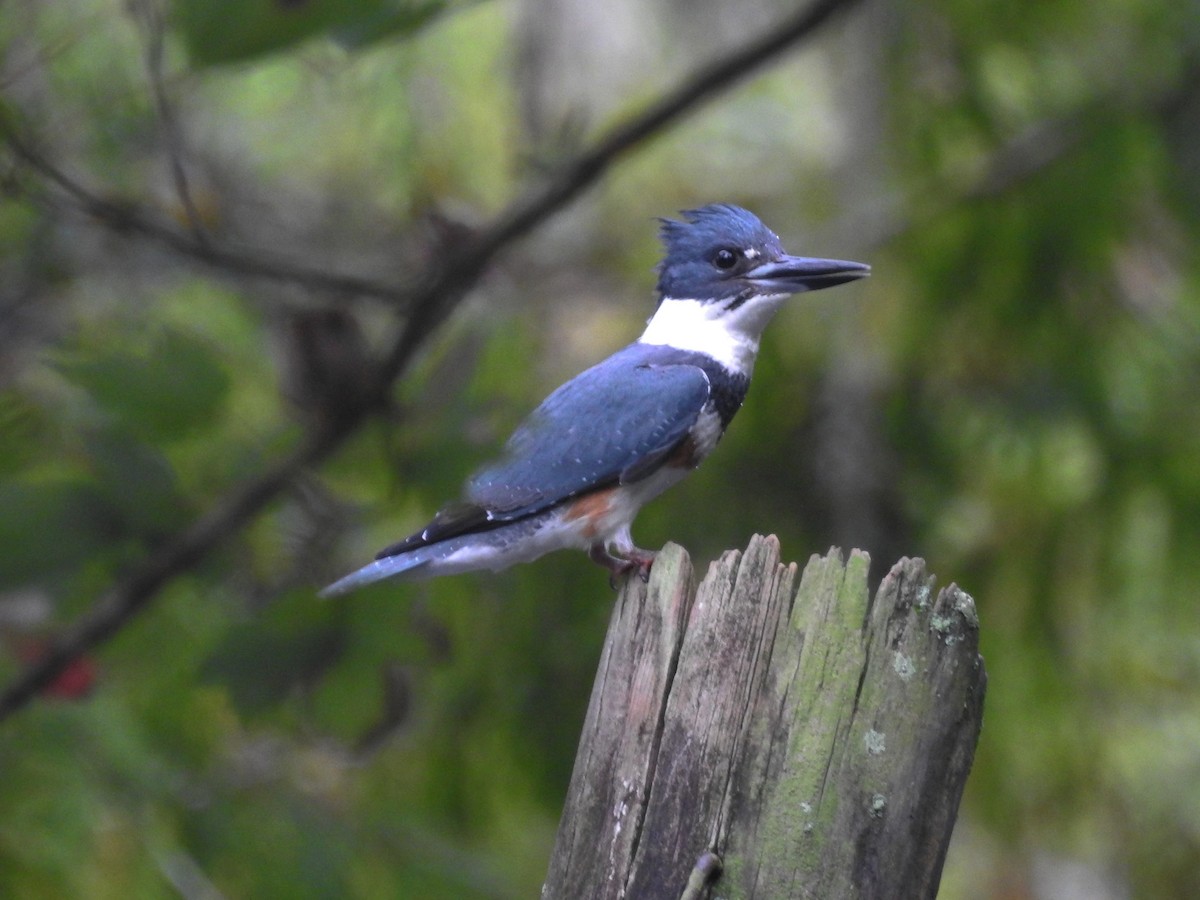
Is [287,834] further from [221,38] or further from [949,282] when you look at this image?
[949,282]

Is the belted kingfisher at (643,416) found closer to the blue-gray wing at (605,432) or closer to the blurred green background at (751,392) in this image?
the blue-gray wing at (605,432)

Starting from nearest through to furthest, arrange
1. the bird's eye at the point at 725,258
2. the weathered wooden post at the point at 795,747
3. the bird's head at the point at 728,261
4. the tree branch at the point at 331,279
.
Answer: the weathered wooden post at the point at 795,747 → the tree branch at the point at 331,279 → the bird's head at the point at 728,261 → the bird's eye at the point at 725,258

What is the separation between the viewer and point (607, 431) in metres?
2.81

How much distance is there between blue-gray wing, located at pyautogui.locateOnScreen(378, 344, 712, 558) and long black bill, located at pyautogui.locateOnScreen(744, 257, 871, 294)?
0.32 m

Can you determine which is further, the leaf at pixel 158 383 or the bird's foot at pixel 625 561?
the bird's foot at pixel 625 561

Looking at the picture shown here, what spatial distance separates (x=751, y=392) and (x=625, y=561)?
1.86 metres

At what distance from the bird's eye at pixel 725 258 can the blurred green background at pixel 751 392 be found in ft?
1.61

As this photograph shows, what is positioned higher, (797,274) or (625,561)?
(797,274)

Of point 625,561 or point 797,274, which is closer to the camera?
point 625,561

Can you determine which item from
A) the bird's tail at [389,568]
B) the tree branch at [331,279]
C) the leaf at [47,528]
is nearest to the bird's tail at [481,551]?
the bird's tail at [389,568]

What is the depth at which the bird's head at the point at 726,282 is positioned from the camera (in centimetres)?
314

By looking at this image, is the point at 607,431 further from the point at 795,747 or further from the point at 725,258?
the point at 795,747

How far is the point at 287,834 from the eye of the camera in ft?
9.25

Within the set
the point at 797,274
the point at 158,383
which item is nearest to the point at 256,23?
the point at 158,383
